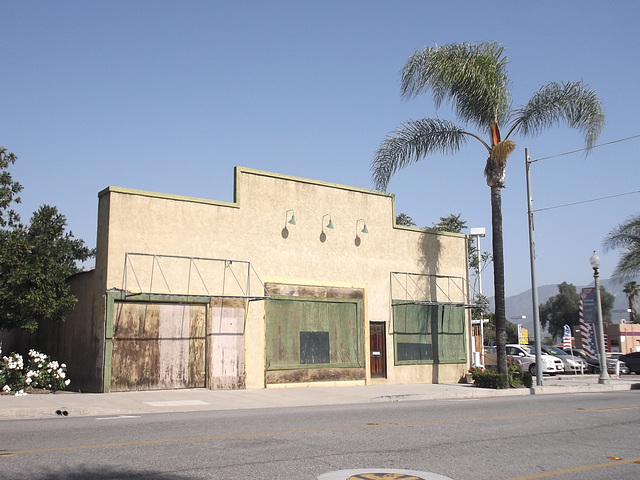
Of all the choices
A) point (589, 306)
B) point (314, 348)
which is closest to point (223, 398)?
point (314, 348)

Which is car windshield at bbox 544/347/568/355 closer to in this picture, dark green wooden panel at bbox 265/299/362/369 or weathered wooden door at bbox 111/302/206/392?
dark green wooden panel at bbox 265/299/362/369

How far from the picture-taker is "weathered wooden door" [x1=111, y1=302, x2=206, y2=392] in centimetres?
1884

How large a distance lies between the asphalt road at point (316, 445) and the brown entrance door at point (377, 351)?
1106 cm

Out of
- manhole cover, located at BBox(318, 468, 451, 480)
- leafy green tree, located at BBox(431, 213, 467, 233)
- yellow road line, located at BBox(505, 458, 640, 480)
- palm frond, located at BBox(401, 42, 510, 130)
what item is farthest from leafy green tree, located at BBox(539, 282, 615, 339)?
manhole cover, located at BBox(318, 468, 451, 480)

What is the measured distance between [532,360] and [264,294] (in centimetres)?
1758

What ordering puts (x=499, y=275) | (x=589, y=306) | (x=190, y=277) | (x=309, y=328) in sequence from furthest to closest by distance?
(x=589, y=306) < (x=499, y=275) < (x=309, y=328) < (x=190, y=277)

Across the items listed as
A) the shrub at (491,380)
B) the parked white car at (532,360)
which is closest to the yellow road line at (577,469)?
the shrub at (491,380)

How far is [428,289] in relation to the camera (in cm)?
2656

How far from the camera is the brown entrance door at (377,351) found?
2469 cm

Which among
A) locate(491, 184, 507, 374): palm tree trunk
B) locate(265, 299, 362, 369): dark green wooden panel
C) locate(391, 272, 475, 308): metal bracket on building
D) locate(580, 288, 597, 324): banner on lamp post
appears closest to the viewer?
locate(265, 299, 362, 369): dark green wooden panel

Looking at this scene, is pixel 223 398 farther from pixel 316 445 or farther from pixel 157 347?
pixel 316 445

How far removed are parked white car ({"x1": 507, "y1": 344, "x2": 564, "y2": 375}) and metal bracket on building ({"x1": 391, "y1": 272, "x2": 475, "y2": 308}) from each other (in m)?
7.77

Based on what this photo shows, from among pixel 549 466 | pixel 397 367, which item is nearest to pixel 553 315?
pixel 397 367

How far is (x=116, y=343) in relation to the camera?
1877 cm
